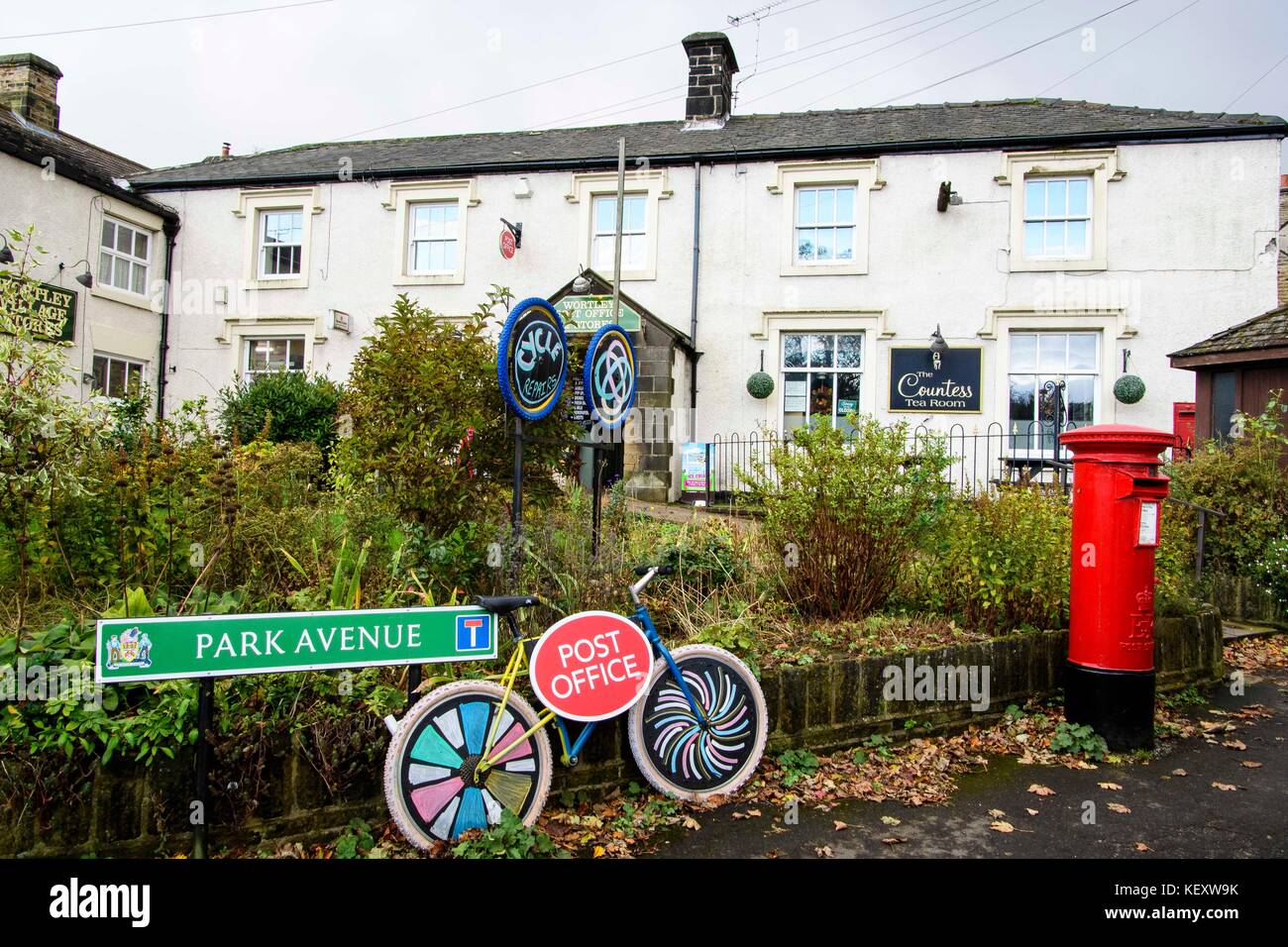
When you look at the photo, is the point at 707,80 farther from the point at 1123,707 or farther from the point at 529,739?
the point at 529,739

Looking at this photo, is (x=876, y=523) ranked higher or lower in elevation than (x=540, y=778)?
higher

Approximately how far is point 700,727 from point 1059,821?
1766 mm

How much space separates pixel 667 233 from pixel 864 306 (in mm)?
4086

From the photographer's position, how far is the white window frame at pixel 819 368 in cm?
1520

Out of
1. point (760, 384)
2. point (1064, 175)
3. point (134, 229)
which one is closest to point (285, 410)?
point (134, 229)

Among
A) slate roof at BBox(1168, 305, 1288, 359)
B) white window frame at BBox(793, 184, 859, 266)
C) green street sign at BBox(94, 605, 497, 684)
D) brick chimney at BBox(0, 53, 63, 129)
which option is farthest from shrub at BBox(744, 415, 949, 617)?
brick chimney at BBox(0, 53, 63, 129)

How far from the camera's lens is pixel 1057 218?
1466cm

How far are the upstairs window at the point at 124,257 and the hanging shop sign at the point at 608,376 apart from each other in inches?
580

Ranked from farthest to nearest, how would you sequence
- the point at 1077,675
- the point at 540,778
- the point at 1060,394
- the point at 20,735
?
the point at 1060,394 → the point at 1077,675 → the point at 540,778 → the point at 20,735

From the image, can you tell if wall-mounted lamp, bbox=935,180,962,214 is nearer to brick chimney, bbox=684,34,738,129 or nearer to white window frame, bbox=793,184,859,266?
white window frame, bbox=793,184,859,266

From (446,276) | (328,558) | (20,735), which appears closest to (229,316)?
(446,276)

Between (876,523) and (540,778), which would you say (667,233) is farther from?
(540,778)

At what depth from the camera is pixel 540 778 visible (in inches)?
143

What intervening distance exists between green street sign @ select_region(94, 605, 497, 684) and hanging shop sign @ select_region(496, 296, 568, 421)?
156 cm
